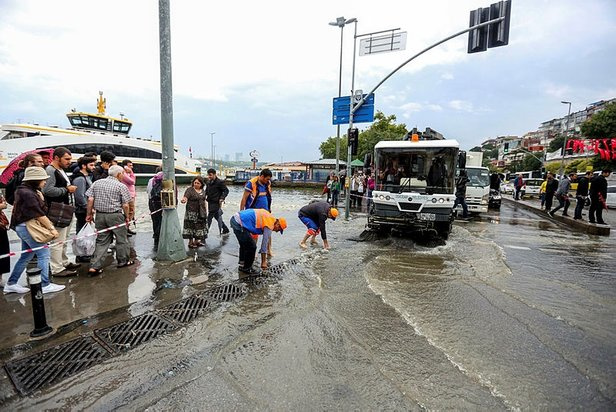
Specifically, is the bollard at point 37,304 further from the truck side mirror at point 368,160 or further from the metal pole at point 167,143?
the truck side mirror at point 368,160

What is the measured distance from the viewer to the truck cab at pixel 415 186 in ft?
25.7

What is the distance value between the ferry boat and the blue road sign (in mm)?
23780

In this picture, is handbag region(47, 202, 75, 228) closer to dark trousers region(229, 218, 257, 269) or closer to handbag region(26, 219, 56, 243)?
handbag region(26, 219, 56, 243)

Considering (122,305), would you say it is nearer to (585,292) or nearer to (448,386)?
(448,386)

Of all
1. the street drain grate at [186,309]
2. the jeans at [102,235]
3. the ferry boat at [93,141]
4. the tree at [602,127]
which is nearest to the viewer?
the street drain grate at [186,309]

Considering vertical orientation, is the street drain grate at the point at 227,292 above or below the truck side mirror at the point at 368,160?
below

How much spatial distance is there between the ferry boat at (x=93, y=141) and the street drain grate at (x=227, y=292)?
92.3 ft

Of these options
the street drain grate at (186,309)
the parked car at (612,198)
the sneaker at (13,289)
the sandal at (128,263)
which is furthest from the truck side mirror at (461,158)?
the parked car at (612,198)

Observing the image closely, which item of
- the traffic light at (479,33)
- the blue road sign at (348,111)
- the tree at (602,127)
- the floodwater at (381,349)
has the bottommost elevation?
the floodwater at (381,349)

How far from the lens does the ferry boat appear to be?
24.0 meters

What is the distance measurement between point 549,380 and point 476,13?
369 inches

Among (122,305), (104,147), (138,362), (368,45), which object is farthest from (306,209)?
(104,147)

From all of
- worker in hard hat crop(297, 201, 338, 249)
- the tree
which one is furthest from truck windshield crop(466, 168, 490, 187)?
the tree

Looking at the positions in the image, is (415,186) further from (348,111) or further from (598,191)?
(598,191)
